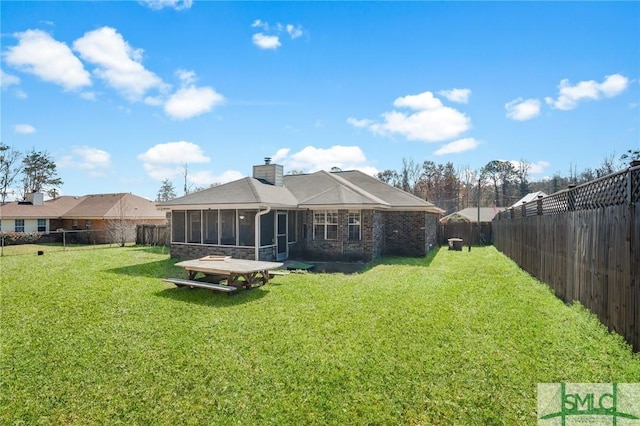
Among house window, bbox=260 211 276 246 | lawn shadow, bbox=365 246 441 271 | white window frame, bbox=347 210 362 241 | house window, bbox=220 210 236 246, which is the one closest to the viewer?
house window, bbox=260 211 276 246

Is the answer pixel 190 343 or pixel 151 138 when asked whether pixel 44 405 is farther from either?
pixel 151 138

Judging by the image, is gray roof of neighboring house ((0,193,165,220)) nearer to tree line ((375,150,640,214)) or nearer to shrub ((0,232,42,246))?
shrub ((0,232,42,246))

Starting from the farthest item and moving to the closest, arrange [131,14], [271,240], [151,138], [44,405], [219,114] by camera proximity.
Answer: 1. [151,138]
2. [219,114]
3. [271,240]
4. [131,14]
5. [44,405]

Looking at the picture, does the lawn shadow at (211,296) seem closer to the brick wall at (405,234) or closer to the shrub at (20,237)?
the brick wall at (405,234)

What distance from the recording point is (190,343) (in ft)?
17.5

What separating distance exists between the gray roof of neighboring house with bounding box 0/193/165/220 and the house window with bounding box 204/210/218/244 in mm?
13943

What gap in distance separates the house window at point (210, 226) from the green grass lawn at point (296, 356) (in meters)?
5.06

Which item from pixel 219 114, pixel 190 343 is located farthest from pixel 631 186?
pixel 219 114

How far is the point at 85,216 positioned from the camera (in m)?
25.1

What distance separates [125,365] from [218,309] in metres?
2.37

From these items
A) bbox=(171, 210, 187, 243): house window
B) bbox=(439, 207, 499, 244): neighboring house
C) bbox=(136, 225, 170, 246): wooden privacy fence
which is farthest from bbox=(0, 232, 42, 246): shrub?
bbox=(439, 207, 499, 244): neighboring house

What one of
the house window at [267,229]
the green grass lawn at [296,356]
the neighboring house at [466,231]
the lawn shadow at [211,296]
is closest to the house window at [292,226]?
the house window at [267,229]

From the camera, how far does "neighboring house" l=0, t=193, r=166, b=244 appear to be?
23858 millimetres

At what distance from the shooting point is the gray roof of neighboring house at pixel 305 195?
12.9 meters
